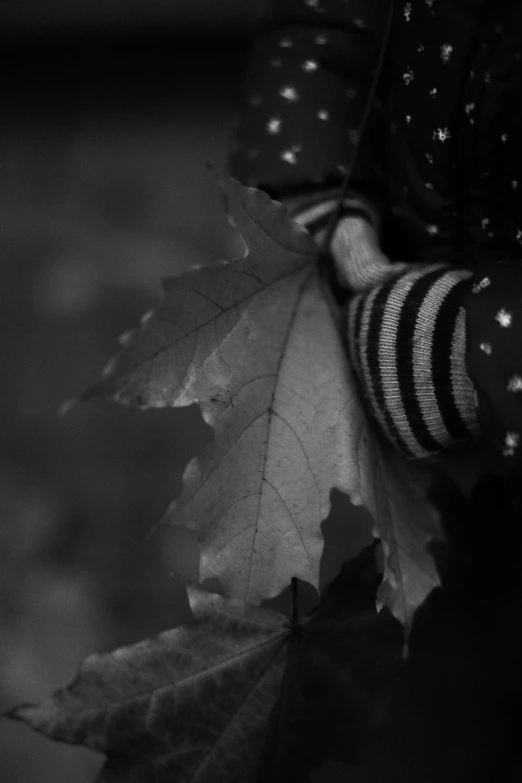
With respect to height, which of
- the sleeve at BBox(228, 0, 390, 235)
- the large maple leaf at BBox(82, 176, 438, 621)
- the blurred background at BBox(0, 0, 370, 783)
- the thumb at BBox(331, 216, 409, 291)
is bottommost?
the blurred background at BBox(0, 0, 370, 783)

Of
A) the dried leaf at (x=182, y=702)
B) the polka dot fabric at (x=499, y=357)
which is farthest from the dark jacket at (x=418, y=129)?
the dried leaf at (x=182, y=702)

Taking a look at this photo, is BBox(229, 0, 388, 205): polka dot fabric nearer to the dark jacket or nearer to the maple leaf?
the dark jacket

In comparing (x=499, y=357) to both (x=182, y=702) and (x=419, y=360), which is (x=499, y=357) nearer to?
(x=419, y=360)

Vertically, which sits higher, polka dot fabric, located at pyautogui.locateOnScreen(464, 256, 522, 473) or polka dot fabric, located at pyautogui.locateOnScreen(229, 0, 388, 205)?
polka dot fabric, located at pyautogui.locateOnScreen(229, 0, 388, 205)

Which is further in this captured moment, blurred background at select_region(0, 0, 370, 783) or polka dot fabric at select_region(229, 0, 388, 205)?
blurred background at select_region(0, 0, 370, 783)

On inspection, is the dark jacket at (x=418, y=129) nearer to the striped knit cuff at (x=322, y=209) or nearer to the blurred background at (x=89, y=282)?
the striped knit cuff at (x=322, y=209)

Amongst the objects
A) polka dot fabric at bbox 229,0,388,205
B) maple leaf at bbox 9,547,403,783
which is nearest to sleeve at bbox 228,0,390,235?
polka dot fabric at bbox 229,0,388,205
